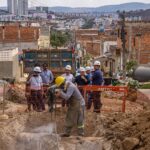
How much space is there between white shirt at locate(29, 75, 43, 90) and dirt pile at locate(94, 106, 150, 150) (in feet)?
7.00

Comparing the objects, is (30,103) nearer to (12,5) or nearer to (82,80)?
(82,80)

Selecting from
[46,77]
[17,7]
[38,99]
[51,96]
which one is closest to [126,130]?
[51,96]

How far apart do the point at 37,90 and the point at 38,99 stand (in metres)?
0.31

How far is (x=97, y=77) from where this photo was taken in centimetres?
1473

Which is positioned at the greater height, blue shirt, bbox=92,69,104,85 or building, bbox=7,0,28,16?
building, bbox=7,0,28,16

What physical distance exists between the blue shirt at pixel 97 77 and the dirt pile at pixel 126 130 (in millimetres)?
1038

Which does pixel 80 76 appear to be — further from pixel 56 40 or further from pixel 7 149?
pixel 56 40

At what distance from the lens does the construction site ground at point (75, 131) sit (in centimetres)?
1196

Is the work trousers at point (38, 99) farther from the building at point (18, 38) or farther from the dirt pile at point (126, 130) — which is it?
the building at point (18, 38)

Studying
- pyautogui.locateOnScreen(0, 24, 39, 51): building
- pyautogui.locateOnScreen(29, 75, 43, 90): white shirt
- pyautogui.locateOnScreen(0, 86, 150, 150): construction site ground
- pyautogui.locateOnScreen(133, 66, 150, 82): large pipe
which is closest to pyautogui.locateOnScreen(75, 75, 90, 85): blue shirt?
pyautogui.locateOnScreen(0, 86, 150, 150): construction site ground

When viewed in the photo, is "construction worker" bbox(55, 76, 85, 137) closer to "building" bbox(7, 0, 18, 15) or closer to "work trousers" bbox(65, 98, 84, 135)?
"work trousers" bbox(65, 98, 84, 135)

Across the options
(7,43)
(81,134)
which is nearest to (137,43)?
(7,43)

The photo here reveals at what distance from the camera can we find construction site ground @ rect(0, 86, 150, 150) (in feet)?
39.2

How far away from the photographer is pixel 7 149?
1240 cm
